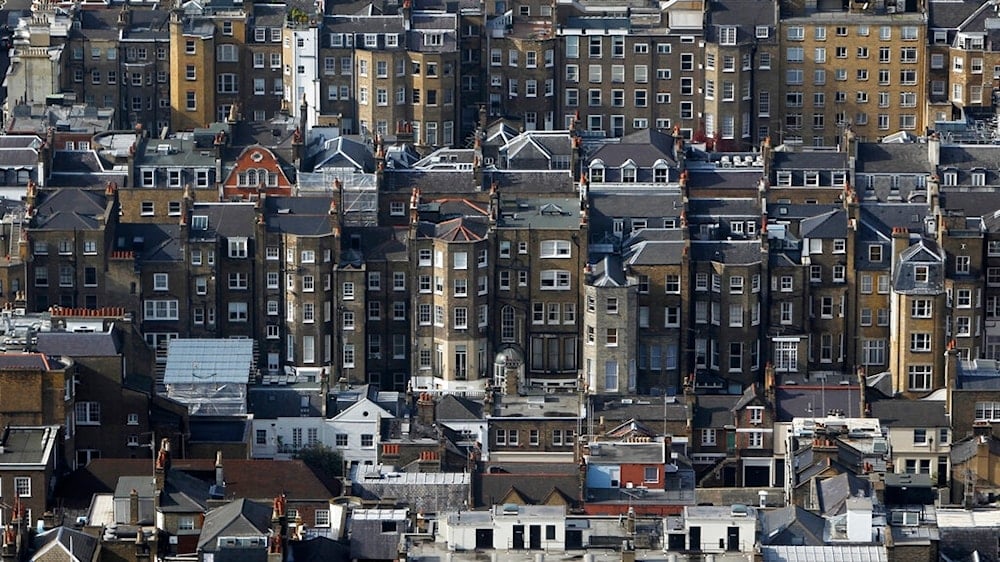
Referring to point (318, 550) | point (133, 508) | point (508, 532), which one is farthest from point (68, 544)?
point (508, 532)

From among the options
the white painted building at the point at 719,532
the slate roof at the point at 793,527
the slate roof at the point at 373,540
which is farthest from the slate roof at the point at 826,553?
the slate roof at the point at 373,540

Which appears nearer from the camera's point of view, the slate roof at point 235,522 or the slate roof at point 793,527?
the slate roof at point 235,522

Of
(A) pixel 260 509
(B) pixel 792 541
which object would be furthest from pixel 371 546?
(B) pixel 792 541

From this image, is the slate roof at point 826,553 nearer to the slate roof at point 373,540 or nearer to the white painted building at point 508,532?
the white painted building at point 508,532

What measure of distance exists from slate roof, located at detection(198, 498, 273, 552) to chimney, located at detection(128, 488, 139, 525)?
434cm

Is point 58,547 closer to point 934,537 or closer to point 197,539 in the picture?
point 197,539

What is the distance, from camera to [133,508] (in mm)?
198500

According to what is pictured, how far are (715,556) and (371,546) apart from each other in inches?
566

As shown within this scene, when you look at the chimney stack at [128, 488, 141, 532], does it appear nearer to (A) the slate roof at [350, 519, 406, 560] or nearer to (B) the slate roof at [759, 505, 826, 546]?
(A) the slate roof at [350, 519, 406, 560]

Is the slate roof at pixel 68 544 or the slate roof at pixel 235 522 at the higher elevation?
the slate roof at pixel 235 522

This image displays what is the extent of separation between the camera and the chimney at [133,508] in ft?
650

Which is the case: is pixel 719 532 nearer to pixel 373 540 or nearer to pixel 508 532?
pixel 508 532

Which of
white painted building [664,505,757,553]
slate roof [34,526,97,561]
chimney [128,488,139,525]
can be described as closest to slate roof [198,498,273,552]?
chimney [128,488,139,525]

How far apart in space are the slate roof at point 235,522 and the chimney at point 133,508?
4338 millimetres
